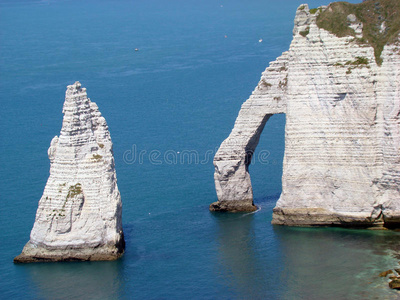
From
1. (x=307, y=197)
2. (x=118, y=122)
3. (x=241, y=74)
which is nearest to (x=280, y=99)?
(x=307, y=197)

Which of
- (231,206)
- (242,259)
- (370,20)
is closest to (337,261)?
(242,259)

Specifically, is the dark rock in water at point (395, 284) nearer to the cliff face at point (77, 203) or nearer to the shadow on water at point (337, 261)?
the shadow on water at point (337, 261)

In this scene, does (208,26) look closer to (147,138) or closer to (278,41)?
(278,41)

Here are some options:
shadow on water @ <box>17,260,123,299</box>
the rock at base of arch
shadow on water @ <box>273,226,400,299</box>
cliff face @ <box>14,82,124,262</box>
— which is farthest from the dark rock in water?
the rock at base of arch

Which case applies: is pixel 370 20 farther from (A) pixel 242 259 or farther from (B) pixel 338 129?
(A) pixel 242 259

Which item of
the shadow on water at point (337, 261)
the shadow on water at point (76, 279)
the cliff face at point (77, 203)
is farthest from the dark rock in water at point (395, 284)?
the cliff face at point (77, 203)
